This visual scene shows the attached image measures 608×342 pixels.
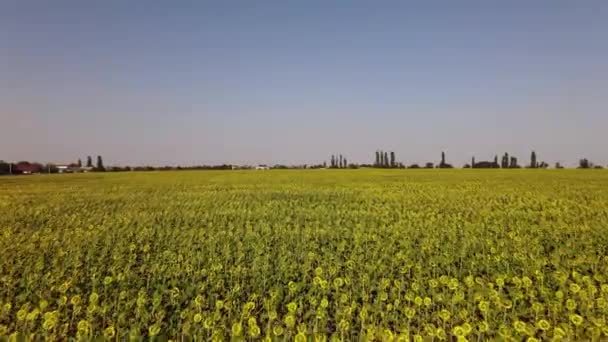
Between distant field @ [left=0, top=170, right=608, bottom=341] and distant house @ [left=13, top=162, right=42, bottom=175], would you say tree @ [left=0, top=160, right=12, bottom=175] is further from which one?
distant field @ [left=0, top=170, right=608, bottom=341]

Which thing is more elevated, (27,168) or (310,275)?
(27,168)

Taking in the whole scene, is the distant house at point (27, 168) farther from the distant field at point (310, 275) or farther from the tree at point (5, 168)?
the distant field at point (310, 275)

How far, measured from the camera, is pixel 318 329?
19.6 feet

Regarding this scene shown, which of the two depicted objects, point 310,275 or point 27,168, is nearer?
point 310,275

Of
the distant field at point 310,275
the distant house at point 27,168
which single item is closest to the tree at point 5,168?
the distant house at point 27,168

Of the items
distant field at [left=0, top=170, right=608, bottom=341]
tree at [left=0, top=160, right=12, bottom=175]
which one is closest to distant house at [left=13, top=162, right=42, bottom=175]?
tree at [left=0, top=160, right=12, bottom=175]

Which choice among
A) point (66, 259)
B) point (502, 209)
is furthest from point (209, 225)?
point (502, 209)

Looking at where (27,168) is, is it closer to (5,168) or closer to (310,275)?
(5,168)

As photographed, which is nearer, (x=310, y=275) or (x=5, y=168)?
(x=310, y=275)

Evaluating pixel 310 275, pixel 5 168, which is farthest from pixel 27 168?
pixel 310 275

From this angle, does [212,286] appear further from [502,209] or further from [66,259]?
[502,209]

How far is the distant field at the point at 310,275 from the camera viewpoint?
585 centimetres

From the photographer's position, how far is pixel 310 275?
27.0 ft

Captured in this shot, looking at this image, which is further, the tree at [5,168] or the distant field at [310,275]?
the tree at [5,168]
